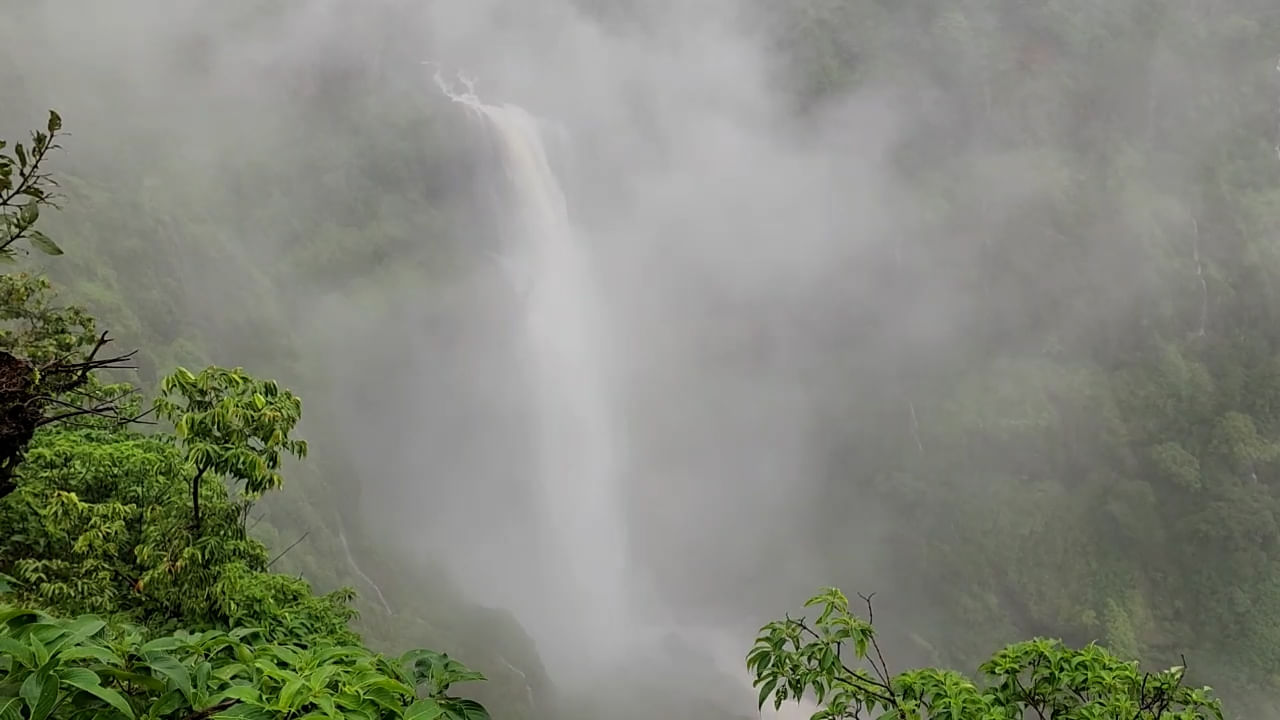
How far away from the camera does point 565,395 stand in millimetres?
23000

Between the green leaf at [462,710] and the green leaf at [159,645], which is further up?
the green leaf at [462,710]

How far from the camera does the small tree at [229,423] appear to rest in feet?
8.16

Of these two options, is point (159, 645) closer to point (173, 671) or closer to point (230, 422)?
point (173, 671)

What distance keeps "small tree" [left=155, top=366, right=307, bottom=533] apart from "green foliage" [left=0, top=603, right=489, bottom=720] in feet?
4.22

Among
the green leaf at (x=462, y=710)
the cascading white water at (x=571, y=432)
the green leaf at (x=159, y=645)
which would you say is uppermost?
the cascading white water at (x=571, y=432)

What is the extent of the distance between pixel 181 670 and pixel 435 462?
68.5 feet

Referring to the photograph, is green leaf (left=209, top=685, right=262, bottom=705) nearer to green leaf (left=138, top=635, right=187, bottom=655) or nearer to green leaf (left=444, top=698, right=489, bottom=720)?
green leaf (left=138, top=635, right=187, bottom=655)

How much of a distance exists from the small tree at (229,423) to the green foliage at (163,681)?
128 centimetres

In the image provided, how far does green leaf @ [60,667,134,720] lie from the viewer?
33.9 inches

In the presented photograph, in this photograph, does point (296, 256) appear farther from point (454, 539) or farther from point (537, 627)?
point (537, 627)

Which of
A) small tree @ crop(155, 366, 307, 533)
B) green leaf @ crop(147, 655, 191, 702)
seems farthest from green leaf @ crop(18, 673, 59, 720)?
small tree @ crop(155, 366, 307, 533)

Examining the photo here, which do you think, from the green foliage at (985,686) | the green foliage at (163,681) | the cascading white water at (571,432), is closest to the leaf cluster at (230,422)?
the green foliage at (163,681)

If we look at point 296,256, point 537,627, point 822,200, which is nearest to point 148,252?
point 296,256

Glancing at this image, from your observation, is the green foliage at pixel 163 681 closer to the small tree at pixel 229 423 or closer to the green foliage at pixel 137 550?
the small tree at pixel 229 423
